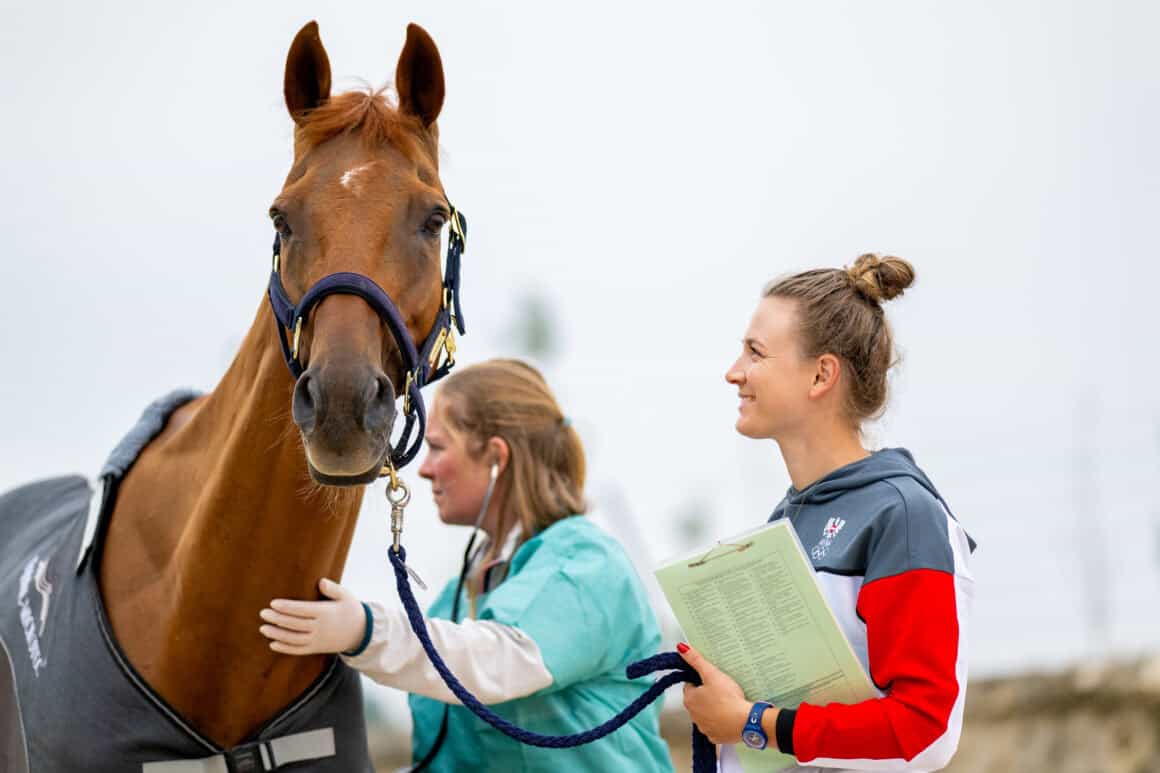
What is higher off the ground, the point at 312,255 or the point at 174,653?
the point at 312,255

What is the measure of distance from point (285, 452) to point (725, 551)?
0.87 meters

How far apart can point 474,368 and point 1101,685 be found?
4.02 m

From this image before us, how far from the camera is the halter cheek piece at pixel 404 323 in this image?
2.09m

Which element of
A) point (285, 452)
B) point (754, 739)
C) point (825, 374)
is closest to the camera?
point (754, 739)

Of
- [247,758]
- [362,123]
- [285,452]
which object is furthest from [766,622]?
[362,123]

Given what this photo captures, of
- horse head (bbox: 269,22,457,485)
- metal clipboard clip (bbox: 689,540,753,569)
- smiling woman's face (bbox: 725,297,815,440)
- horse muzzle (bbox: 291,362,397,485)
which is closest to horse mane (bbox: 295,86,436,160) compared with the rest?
horse head (bbox: 269,22,457,485)

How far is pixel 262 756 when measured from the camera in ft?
7.65

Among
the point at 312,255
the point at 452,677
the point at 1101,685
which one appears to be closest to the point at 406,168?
the point at 312,255

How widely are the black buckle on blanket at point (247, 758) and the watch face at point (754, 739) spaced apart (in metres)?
0.98

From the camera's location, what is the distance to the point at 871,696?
192cm

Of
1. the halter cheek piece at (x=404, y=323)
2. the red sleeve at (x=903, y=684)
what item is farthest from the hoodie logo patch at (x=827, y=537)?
the halter cheek piece at (x=404, y=323)

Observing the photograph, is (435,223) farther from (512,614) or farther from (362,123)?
(512,614)

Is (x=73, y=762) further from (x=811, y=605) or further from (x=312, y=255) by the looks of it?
(x=811, y=605)

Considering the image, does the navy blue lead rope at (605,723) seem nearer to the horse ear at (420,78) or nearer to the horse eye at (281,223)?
the horse eye at (281,223)
